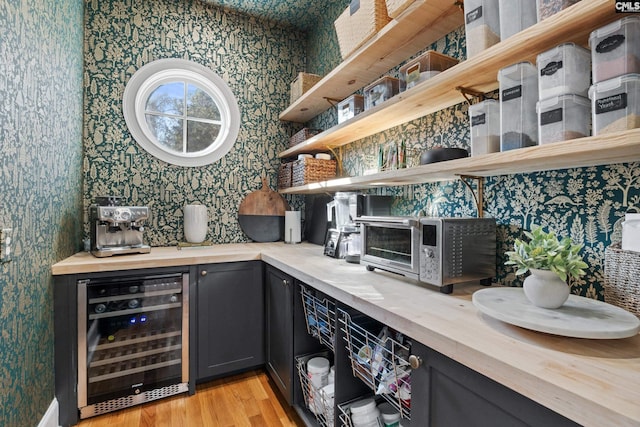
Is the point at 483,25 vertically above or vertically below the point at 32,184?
above

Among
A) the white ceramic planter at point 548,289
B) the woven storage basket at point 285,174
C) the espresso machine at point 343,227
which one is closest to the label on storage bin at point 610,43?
the white ceramic planter at point 548,289

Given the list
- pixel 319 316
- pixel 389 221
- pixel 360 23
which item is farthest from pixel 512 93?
pixel 319 316

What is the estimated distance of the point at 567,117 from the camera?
87 centimetres

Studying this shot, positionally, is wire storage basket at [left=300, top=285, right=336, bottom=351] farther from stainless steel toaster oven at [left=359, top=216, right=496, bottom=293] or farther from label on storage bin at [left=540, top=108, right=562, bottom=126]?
label on storage bin at [left=540, top=108, right=562, bottom=126]

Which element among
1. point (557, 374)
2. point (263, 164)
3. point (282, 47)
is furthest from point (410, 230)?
point (282, 47)

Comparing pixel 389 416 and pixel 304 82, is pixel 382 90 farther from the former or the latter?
pixel 389 416

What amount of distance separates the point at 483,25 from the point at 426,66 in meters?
0.30

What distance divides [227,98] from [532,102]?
2503 millimetres

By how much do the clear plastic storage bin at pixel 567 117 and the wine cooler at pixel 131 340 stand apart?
6.70 feet

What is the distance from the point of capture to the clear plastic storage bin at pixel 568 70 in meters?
0.87

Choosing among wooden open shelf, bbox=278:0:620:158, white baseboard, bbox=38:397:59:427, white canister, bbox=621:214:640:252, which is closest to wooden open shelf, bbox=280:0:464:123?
wooden open shelf, bbox=278:0:620:158

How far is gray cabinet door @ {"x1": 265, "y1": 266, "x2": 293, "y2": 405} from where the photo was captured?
1.81 metres

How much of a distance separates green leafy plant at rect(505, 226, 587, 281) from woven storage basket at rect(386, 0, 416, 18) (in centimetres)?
114

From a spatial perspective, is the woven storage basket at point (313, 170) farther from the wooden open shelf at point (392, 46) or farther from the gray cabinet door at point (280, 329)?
the gray cabinet door at point (280, 329)
